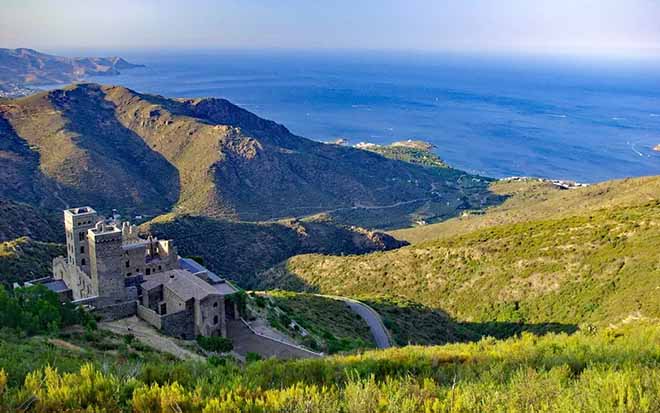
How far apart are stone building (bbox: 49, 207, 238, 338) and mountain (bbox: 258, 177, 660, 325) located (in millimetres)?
16779

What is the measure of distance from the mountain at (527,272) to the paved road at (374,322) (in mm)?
5443

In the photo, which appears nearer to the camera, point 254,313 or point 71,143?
point 254,313

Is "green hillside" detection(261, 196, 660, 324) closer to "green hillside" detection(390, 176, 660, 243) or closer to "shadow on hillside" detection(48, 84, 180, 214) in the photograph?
"green hillside" detection(390, 176, 660, 243)

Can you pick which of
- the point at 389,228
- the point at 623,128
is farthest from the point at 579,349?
the point at 623,128

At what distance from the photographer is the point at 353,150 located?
11075cm

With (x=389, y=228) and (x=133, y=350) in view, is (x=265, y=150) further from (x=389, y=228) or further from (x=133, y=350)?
(x=133, y=350)

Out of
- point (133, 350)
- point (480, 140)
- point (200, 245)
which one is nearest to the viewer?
point (133, 350)

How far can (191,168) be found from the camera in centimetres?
8588

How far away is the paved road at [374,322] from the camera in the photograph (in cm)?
2894

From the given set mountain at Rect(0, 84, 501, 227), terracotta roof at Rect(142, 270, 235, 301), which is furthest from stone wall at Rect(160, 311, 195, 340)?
mountain at Rect(0, 84, 501, 227)

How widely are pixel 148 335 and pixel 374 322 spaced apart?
45.2ft

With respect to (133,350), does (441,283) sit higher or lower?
lower

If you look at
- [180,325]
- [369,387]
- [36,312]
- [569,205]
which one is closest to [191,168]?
[569,205]

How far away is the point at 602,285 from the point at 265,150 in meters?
71.4
